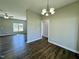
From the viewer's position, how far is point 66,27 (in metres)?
4.07

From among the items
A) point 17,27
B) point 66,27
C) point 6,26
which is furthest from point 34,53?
point 17,27

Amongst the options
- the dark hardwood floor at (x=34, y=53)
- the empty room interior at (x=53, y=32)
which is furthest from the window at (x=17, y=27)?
the dark hardwood floor at (x=34, y=53)

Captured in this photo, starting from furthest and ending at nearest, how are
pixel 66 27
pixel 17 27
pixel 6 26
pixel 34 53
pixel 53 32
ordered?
1. pixel 17 27
2. pixel 6 26
3. pixel 53 32
4. pixel 66 27
5. pixel 34 53

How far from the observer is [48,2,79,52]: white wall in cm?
355

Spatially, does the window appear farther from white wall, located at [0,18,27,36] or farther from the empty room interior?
the empty room interior

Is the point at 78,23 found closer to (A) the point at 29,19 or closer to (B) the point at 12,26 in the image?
(A) the point at 29,19

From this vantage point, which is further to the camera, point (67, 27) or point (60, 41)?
point (60, 41)

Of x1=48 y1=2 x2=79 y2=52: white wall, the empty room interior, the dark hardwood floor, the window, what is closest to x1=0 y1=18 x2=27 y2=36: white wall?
the window

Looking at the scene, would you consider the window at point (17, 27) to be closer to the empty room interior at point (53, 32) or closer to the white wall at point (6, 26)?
the white wall at point (6, 26)

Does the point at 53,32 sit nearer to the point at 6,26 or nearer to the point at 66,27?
the point at 66,27

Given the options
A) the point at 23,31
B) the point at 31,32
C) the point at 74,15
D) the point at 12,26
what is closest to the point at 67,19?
the point at 74,15

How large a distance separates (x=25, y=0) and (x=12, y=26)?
25.1 ft

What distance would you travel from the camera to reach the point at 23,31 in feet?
40.0

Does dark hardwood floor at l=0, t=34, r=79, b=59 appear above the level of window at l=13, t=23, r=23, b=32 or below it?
below
